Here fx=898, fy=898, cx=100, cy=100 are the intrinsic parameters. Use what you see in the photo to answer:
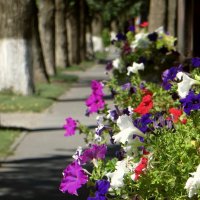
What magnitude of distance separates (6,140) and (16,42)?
24.5 feet

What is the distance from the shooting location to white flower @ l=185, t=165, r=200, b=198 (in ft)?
16.7

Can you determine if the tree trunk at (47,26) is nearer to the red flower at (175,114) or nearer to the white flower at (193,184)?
the red flower at (175,114)

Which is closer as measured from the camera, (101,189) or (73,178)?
(101,189)

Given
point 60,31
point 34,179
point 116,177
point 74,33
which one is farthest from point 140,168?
point 74,33

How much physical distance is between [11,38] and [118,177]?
14.8 m

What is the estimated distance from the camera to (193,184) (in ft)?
16.7

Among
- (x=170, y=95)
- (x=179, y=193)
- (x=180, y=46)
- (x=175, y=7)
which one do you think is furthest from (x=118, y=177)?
(x=175, y=7)

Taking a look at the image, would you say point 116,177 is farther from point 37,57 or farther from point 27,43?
point 37,57

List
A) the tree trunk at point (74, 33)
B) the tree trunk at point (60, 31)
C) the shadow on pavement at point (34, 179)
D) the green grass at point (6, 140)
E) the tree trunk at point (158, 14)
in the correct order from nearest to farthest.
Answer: the shadow on pavement at point (34, 179), the green grass at point (6, 140), the tree trunk at point (158, 14), the tree trunk at point (60, 31), the tree trunk at point (74, 33)

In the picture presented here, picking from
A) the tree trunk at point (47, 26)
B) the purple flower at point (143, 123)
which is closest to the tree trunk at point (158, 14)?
the tree trunk at point (47, 26)

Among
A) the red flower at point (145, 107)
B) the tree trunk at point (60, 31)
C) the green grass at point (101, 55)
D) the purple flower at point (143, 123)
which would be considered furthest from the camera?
the green grass at point (101, 55)

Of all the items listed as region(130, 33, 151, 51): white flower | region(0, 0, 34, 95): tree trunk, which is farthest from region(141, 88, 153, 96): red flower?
region(0, 0, 34, 95): tree trunk

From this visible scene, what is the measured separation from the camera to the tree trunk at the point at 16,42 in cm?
2012

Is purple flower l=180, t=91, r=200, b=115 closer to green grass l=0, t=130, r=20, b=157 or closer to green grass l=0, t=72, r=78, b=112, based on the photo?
green grass l=0, t=130, r=20, b=157
